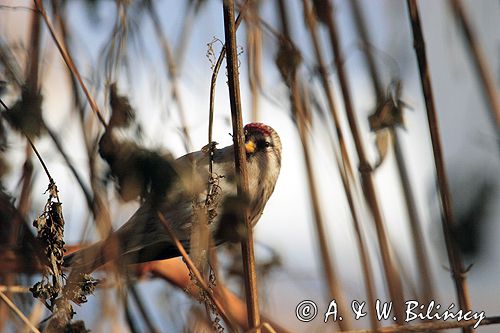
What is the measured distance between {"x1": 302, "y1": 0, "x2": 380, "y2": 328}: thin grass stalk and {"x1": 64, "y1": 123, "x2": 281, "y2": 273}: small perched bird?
0.15 metres

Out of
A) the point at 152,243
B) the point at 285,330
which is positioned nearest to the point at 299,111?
the point at 285,330

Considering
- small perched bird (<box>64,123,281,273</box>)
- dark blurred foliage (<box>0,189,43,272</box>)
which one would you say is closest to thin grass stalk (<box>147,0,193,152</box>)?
small perched bird (<box>64,123,281,273</box>)

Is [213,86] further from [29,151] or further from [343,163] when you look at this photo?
[29,151]

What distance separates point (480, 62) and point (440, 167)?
0.15 m

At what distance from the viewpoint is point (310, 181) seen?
3.21ft

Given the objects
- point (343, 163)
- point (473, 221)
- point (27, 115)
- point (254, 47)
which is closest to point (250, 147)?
point (254, 47)

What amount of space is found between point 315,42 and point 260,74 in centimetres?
13

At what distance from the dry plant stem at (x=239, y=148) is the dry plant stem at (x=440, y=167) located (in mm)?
260

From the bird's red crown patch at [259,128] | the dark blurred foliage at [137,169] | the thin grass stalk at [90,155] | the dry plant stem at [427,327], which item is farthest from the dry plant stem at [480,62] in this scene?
the bird's red crown patch at [259,128]

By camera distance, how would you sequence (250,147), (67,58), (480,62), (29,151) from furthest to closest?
(250,147) < (29,151) < (67,58) < (480,62)

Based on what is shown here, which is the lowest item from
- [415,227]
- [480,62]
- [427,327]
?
[427,327]

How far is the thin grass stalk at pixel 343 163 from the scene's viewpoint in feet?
3.10

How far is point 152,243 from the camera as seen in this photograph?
5.21 ft

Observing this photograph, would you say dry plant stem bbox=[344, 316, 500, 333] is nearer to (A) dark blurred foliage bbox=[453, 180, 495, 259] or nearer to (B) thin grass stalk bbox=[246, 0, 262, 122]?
(A) dark blurred foliage bbox=[453, 180, 495, 259]
